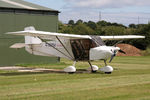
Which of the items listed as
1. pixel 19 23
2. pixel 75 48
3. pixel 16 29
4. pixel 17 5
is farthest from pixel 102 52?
pixel 17 5

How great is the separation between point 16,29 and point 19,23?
58cm

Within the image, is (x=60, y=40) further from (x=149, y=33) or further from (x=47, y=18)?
(x=149, y=33)

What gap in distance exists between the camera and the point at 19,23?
26.5 metres

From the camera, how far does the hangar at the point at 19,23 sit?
83.6ft

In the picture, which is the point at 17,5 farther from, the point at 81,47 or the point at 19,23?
the point at 81,47

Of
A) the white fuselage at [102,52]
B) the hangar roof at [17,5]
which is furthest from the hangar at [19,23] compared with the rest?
the white fuselage at [102,52]

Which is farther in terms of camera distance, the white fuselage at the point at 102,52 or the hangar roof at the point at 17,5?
the hangar roof at the point at 17,5

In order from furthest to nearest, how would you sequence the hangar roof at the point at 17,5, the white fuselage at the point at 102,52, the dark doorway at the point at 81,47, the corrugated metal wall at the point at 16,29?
the hangar roof at the point at 17,5 < the corrugated metal wall at the point at 16,29 < the dark doorway at the point at 81,47 < the white fuselage at the point at 102,52

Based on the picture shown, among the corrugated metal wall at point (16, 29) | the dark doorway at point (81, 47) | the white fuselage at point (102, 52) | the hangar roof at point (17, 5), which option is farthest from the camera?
the hangar roof at point (17, 5)

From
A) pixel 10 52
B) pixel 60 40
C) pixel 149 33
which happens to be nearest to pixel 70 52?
pixel 60 40

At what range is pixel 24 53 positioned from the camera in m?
26.6

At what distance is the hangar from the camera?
1003 inches

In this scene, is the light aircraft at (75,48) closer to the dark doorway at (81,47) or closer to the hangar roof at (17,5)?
the dark doorway at (81,47)

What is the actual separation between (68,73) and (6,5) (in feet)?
30.9
